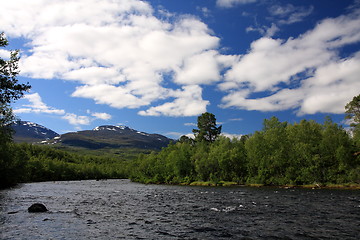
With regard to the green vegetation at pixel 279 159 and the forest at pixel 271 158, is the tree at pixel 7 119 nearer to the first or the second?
the forest at pixel 271 158

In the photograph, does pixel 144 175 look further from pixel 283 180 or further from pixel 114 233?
pixel 114 233

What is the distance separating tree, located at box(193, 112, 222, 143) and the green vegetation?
58.9ft

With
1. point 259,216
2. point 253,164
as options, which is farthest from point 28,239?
point 253,164

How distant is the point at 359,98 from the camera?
70.5 m

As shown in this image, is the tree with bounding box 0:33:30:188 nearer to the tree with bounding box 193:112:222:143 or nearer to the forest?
the forest

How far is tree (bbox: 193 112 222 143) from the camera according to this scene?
13075cm

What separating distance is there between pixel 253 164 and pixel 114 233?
71.4 m

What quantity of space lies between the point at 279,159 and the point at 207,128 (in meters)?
56.7

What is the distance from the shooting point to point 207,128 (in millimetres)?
131750

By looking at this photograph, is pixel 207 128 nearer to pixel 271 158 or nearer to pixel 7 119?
pixel 271 158

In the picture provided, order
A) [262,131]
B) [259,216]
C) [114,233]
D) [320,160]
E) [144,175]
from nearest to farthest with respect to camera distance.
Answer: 1. [114,233]
2. [259,216]
3. [320,160]
4. [262,131]
5. [144,175]

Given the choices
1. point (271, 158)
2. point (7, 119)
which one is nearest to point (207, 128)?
point (271, 158)

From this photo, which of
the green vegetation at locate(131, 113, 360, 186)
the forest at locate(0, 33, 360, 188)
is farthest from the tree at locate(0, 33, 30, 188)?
the green vegetation at locate(131, 113, 360, 186)

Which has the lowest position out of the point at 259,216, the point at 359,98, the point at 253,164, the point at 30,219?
the point at 30,219
